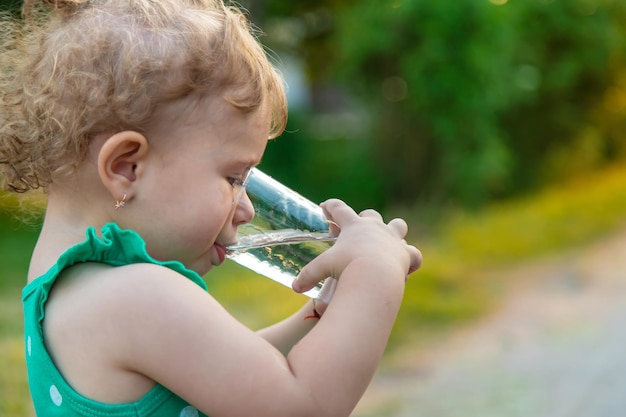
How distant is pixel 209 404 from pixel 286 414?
0.38ft

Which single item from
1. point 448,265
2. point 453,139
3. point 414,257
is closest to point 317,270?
point 414,257

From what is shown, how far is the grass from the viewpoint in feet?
15.8

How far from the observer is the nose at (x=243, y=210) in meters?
1.53

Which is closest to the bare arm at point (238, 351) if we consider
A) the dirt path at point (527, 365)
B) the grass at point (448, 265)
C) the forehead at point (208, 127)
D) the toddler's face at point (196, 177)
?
the toddler's face at point (196, 177)

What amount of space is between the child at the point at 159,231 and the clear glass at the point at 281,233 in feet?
0.14

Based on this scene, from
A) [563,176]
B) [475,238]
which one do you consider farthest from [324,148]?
[475,238]

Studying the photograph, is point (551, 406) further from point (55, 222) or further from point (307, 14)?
point (307, 14)

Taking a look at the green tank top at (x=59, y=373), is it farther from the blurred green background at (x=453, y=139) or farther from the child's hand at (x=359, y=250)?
the blurred green background at (x=453, y=139)

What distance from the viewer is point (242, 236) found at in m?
1.58

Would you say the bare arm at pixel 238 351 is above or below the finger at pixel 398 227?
below

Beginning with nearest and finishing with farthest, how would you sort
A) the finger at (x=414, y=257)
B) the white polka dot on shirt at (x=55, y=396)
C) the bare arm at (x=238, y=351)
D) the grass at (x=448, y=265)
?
the bare arm at (x=238, y=351), the white polka dot on shirt at (x=55, y=396), the finger at (x=414, y=257), the grass at (x=448, y=265)

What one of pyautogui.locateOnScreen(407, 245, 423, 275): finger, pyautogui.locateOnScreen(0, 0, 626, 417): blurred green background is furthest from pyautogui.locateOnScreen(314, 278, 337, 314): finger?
pyautogui.locateOnScreen(0, 0, 626, 417): blurred green background

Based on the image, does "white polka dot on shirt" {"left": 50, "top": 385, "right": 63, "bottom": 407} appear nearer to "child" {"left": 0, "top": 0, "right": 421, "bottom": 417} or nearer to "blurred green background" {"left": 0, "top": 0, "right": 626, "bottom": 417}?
"child" {"left": 0, "top": 0, "right": 421, "bottom": 417}

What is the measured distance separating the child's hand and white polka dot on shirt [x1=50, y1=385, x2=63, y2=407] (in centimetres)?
43
